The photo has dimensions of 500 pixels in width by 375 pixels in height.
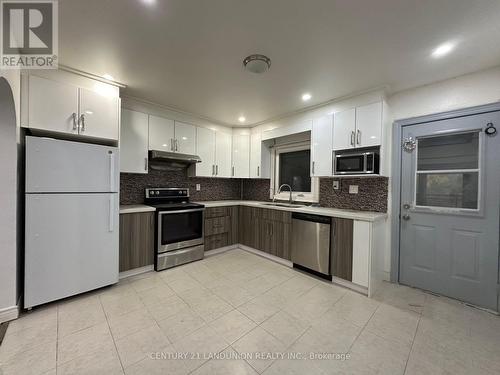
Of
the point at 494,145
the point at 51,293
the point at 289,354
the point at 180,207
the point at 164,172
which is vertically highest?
the point at 494,145

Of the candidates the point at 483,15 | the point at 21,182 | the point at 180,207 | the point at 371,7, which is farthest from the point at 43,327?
the point at 483,15

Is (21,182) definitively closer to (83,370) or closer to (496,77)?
(83,370)

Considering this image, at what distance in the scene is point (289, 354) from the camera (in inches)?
59.1

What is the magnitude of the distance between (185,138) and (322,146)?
2.24m

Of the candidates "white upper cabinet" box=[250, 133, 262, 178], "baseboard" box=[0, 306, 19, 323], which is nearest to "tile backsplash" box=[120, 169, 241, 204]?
"white upper cabinet" box=[250, 133, 262, 178]

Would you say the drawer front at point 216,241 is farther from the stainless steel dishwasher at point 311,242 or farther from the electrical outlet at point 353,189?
the electrical outlet at point 353,189

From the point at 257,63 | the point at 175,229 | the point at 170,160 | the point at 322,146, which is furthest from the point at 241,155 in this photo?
the point at 257,63

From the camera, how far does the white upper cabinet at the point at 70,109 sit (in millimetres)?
1948

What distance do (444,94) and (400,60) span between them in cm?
88

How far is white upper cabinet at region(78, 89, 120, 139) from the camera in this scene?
220 centimetres

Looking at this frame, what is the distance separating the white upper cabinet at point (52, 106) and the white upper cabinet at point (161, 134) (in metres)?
1.02

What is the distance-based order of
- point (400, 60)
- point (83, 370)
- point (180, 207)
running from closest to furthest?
point (83, 370)
point (400, 60)
point (180, 207)

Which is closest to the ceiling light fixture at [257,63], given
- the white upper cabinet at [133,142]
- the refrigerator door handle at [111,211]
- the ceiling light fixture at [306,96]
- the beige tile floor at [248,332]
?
the ceiling light fixture at [306,96]

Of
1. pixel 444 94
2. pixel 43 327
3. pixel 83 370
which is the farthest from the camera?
pixel 444 94
